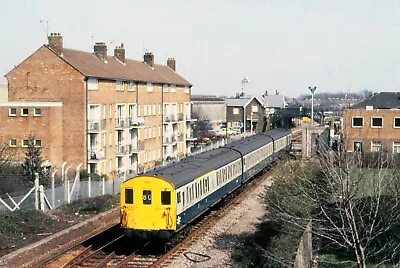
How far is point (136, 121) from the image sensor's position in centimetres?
4825

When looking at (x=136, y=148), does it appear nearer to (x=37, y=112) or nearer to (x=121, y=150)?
(x=121, y=150)

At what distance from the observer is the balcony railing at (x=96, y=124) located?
41.0 m

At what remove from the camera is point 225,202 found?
29.5 metres

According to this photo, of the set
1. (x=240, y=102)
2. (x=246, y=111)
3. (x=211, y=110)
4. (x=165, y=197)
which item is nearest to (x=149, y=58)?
(x=246, y=111)

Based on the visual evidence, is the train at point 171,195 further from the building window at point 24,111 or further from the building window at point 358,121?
the building window at point 358,121

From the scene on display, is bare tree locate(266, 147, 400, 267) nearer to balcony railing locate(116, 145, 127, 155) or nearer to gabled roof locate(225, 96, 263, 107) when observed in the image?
balcony railing locate(116, 145, 127, 155)

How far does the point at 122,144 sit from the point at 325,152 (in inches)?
1189

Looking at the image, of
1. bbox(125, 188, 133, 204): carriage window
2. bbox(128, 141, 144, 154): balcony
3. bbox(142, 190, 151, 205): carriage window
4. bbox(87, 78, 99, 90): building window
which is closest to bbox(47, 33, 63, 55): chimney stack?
bbox(87, 78, 99, 90): building window

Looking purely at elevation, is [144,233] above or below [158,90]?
below

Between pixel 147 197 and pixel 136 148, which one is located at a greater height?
pixel 147 197

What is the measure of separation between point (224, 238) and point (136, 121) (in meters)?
27.2

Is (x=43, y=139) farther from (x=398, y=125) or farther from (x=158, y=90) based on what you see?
(x=398, y=125)

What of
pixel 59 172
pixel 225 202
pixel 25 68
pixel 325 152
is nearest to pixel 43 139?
pixel 59 172

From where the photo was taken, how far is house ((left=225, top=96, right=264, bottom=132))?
281 feet
